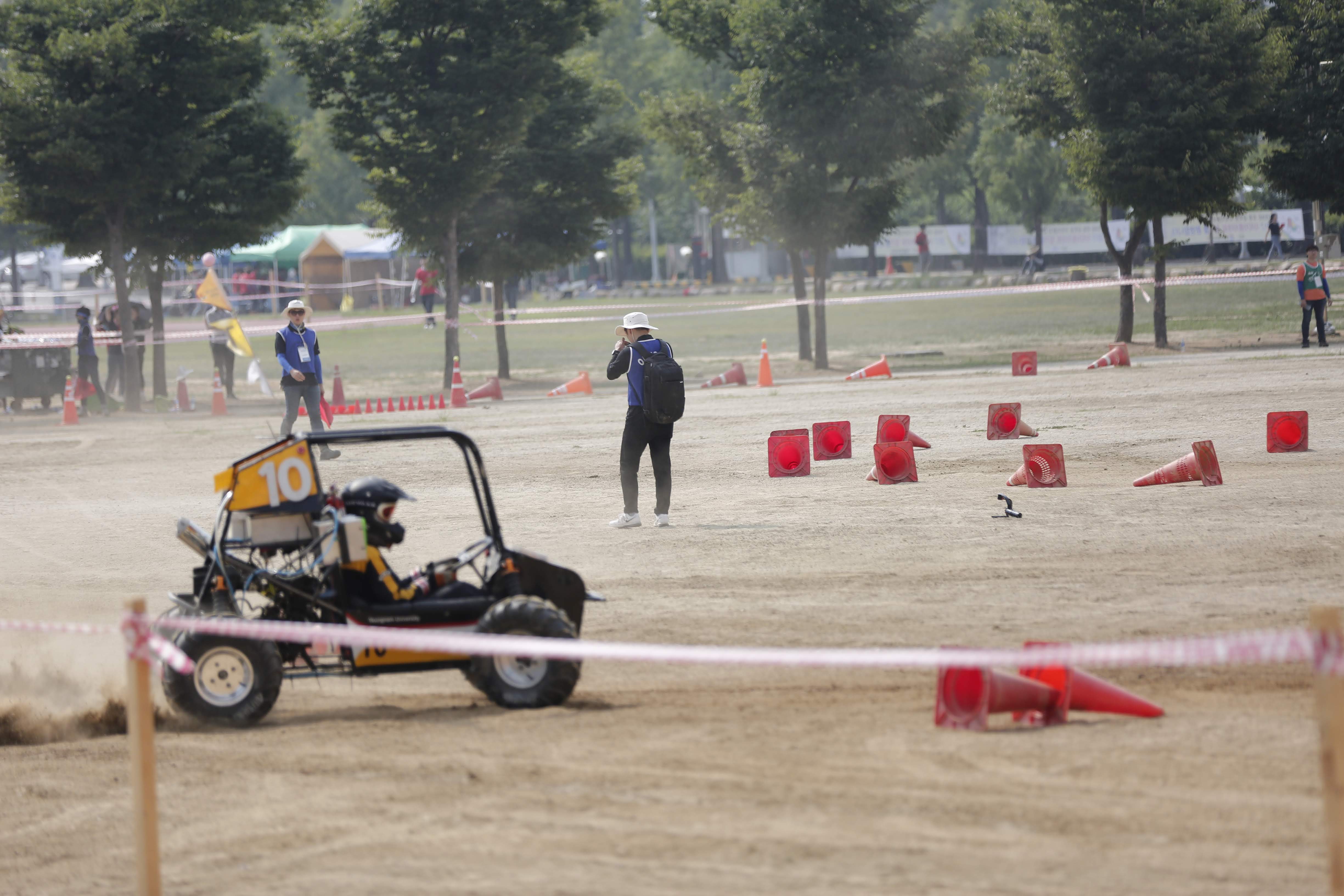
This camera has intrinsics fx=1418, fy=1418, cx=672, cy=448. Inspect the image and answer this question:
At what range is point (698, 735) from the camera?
6.48 m

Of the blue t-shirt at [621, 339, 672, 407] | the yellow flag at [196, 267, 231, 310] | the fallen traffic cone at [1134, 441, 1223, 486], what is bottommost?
the fallen traffic cone at [1134, 441, 1223, 486]

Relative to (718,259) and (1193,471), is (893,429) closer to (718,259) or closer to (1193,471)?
(1193,471)

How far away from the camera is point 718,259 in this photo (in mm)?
76188

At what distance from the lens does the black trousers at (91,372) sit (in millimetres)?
27438

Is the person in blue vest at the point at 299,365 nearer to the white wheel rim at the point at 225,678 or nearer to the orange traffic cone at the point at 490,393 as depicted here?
the orange traffic cone at the point at 490,393

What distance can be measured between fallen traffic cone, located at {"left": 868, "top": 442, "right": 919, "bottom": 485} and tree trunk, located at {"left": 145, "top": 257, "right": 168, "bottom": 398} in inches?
790

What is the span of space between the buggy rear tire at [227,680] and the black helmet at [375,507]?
758 mm

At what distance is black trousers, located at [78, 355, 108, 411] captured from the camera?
90.0ft

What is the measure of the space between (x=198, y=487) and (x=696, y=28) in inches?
744

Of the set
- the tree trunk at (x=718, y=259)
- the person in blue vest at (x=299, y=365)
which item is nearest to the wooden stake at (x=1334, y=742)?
the person in blue vest at (x=299, y=365)

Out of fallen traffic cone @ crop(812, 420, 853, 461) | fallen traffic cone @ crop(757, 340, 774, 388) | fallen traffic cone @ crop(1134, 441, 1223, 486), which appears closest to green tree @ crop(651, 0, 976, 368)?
fallen traffic cone @ crop(757, 340, 774, 388)

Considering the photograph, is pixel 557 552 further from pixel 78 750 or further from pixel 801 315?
pixel 801 315

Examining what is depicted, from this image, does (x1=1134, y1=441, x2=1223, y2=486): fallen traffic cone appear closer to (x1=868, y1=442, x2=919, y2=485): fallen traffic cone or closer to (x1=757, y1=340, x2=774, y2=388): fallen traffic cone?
(x1=868, y1=442, x2=919, y2=485): fallen traffic cone

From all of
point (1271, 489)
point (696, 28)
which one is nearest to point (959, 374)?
point (696, 28)
